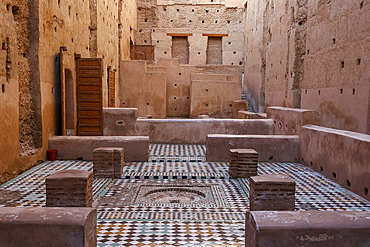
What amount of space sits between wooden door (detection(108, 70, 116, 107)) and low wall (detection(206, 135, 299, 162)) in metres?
7.64

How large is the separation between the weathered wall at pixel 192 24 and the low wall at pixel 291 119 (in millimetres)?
13268

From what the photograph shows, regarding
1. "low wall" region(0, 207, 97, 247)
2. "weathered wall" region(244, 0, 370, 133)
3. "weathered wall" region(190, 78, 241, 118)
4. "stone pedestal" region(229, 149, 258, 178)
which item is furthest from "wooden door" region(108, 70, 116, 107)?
"low wall" region(0, 207, 97, 247)

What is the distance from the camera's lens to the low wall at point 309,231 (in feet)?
8.89

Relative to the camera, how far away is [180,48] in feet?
78.2

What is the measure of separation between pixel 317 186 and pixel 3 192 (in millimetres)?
5557

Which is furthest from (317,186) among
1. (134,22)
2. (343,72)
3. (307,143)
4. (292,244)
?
(134,22)

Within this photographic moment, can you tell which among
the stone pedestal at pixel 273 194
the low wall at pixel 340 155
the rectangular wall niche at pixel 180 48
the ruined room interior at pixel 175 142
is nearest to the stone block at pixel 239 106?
the ruined room interior at pixel 175 142

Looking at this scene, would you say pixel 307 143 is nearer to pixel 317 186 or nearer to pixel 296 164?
pixel 296 164

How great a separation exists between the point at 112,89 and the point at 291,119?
875 centimetres

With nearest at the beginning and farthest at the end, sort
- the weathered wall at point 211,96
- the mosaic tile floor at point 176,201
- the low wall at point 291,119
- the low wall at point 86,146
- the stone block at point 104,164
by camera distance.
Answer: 1. the mosaic tile floor at point 176,201
2. the stone block at point 104,164
3. the low wall at point 86,146
4. the low wall at point 291,119
5. the weathered wall at point 211,96

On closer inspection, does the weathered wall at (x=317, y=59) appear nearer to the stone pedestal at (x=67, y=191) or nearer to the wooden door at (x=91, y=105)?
the stone pedestal at (x=67, y=191)

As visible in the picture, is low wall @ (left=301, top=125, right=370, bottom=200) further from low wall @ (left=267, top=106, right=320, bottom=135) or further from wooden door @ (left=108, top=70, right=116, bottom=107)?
wooden door @ (left=108, top=70, right=116, bottom=107)

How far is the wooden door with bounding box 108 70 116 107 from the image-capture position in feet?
47.8

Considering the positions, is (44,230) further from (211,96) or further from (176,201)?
(211,96)
